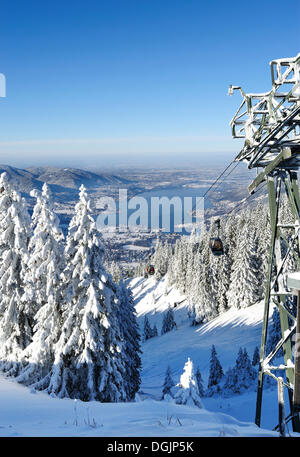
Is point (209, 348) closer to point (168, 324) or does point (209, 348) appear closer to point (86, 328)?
point (168, 324)

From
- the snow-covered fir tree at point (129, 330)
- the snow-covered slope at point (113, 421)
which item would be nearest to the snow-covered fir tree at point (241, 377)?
the snow-covered fir tree at point (129, 330)

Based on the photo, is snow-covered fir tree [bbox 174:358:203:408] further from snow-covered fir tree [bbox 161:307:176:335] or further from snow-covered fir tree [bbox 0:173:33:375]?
snow-covered fir tree [bbox 161:307:176:335]

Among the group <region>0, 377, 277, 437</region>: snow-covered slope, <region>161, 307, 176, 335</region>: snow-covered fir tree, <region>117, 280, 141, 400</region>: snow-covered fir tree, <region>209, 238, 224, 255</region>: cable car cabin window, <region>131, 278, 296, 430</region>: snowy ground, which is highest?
<region>209, 238, 224, 255</region>: cable car cabin window

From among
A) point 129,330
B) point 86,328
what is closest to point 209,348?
point 129,330

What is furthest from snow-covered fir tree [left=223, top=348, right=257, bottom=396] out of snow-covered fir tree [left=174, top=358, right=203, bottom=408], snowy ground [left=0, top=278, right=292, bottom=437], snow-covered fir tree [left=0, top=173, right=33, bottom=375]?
snow-covered fir tree [left=0, top=173, right=33, bottom=375]

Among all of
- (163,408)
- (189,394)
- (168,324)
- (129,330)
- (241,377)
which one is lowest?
(168,324)

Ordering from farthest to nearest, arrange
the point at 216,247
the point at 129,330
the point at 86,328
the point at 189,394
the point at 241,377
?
the point at 129,330 → the point at 241,377 → the point at 86,328 → the point at 189,394 → the point at 216,247
